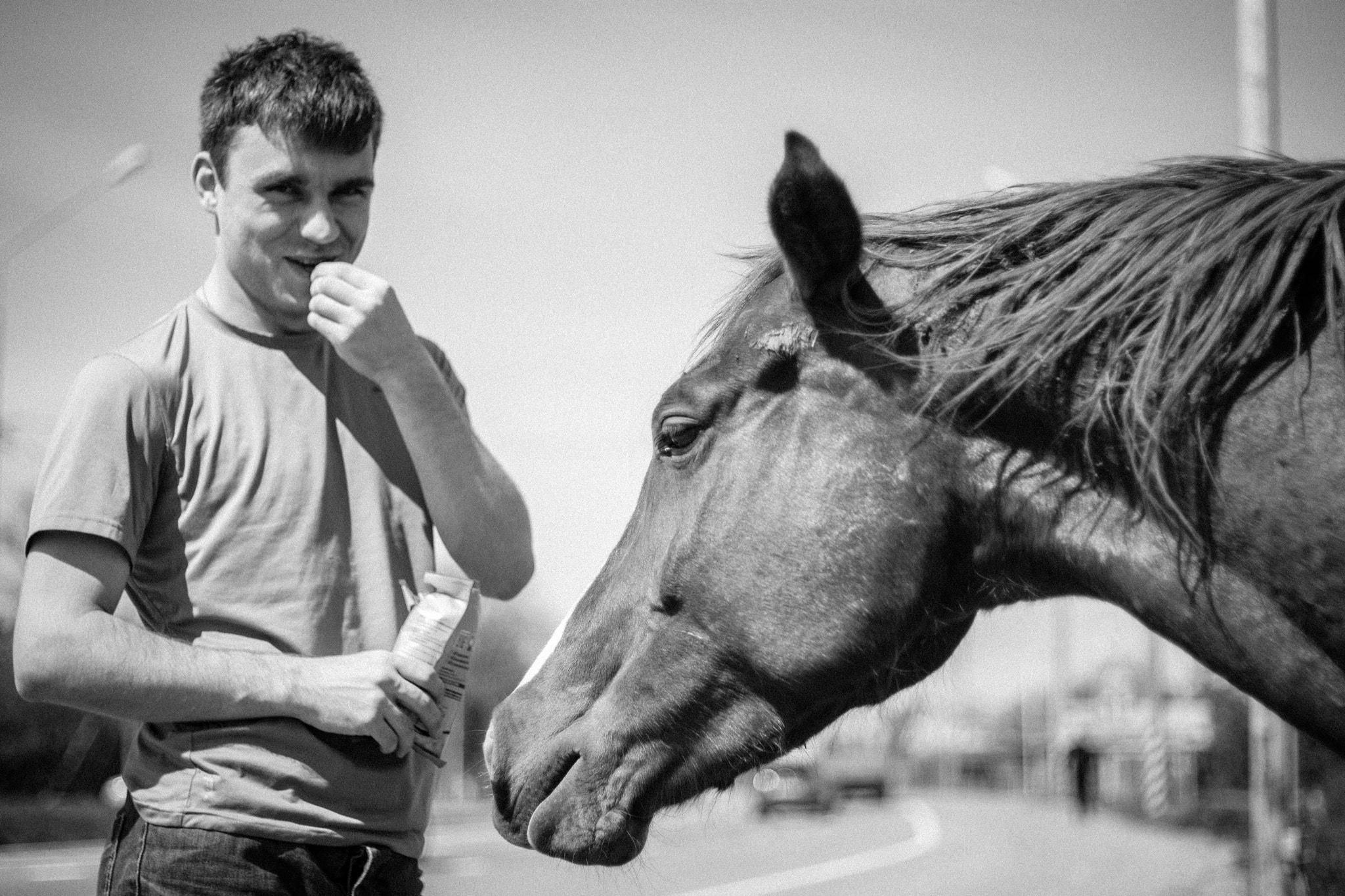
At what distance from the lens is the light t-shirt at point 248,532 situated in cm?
213

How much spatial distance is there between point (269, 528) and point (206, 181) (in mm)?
774

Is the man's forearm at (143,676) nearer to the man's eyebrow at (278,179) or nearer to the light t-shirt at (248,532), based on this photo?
the light t-shirt at (248,532)

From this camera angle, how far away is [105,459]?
83.8 inches

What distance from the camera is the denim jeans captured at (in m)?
2.07

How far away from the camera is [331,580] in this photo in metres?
2.33

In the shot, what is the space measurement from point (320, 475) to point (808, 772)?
30.5 metres

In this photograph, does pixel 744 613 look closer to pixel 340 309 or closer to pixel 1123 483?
pixel 1123 483

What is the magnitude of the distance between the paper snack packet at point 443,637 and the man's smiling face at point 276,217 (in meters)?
0.66

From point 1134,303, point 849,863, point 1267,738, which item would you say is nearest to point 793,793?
point 849,863

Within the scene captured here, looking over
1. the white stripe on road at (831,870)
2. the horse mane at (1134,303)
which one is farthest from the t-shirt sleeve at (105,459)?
the white stripe on road at (831,870)

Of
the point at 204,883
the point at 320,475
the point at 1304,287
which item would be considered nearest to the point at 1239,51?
the point at 1304,287

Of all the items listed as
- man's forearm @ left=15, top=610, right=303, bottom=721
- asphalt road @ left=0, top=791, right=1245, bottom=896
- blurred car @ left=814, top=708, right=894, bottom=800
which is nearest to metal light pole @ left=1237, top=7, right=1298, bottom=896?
asphalt road @ left=0, top=791, right=1245, bottom=896

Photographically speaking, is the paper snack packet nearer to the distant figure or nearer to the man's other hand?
the man's other hand

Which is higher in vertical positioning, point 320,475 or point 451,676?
point 320,475
